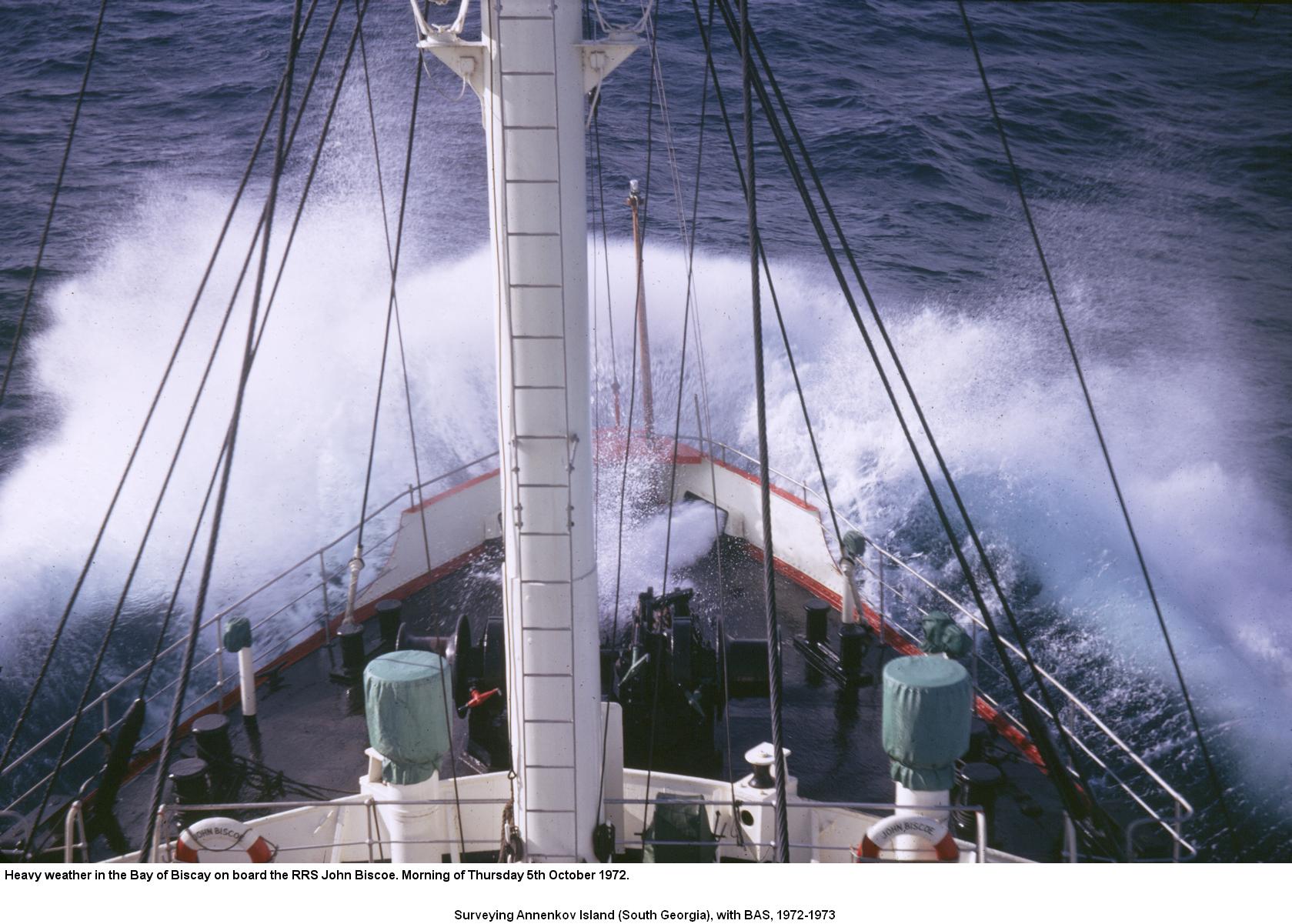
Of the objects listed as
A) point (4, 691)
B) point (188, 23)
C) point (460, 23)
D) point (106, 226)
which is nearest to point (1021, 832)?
point (460, 23)

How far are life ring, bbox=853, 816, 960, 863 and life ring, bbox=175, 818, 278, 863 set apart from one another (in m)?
2.52

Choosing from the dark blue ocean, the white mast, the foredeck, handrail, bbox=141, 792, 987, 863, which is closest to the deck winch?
the foredeck

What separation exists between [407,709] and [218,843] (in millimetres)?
999

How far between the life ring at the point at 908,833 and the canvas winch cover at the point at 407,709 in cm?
182

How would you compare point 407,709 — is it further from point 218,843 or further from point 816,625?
point 816,625

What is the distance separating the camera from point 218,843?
447 centimetres

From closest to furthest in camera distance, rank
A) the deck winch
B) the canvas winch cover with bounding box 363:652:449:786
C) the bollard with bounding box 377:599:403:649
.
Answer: the canvas winch cover with bounding box 363:652:449:786 → the deck winch → the bollard with bounding box 377:599:403:649

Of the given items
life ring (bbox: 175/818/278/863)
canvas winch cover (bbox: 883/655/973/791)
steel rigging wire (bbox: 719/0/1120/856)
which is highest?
steel rigging wire (bbox: 719/0/1120/856)

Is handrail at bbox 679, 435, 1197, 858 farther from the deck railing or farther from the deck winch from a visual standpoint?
the deck winch

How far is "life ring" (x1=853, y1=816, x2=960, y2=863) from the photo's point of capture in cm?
443

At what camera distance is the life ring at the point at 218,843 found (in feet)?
14.4

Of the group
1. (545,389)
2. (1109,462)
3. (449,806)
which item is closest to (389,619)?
(449,806)

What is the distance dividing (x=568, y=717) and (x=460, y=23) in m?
2.39

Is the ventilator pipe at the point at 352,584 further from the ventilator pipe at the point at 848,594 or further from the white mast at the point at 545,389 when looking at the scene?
the white mast at the point at 545,389
